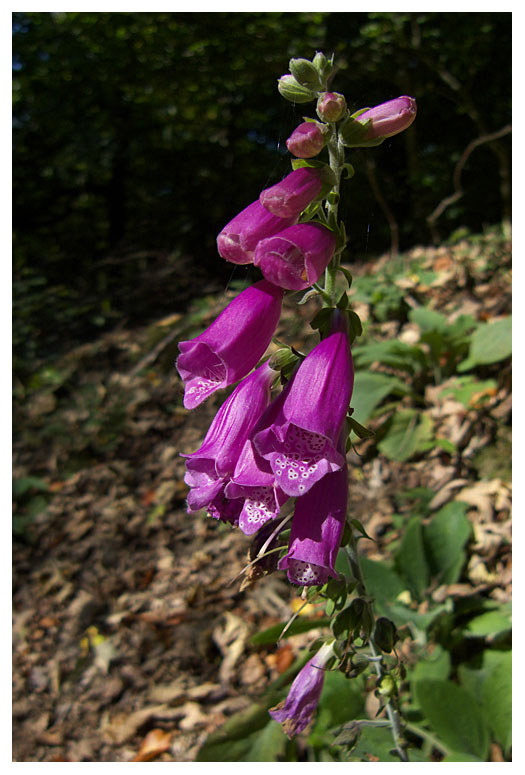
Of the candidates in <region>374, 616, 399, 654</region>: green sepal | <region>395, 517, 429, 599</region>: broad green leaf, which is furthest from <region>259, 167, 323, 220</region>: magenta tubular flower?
<region>395, 517, 429, 599</region>: broad green leaf

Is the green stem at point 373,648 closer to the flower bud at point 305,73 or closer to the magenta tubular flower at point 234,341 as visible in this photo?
the magenta tubular flower at point 234,341

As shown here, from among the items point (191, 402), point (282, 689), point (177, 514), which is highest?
point (191, 402)

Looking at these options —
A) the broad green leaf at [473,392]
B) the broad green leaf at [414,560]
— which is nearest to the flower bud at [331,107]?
the broad green leaf at [414,560]

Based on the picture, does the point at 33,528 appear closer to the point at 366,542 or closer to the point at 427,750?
the point at 366,542

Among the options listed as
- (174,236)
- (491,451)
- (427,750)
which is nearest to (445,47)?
(174,236)

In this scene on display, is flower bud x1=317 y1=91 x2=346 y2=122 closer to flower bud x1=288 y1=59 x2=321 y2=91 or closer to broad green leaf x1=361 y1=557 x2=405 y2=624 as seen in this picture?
flower bud x1=288 y1=59 x2=321 y2=91

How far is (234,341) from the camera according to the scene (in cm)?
99

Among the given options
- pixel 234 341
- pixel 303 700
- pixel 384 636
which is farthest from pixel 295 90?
pixel 303 700

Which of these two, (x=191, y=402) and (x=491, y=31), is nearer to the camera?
(x=191, y=402)

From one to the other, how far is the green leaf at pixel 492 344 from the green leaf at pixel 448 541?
3.38ft

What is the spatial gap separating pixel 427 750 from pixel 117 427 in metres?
2.77

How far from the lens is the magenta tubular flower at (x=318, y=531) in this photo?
0.98m

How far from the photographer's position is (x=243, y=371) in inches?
40.0

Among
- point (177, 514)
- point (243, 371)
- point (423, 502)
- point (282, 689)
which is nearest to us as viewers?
point (243, 371)
